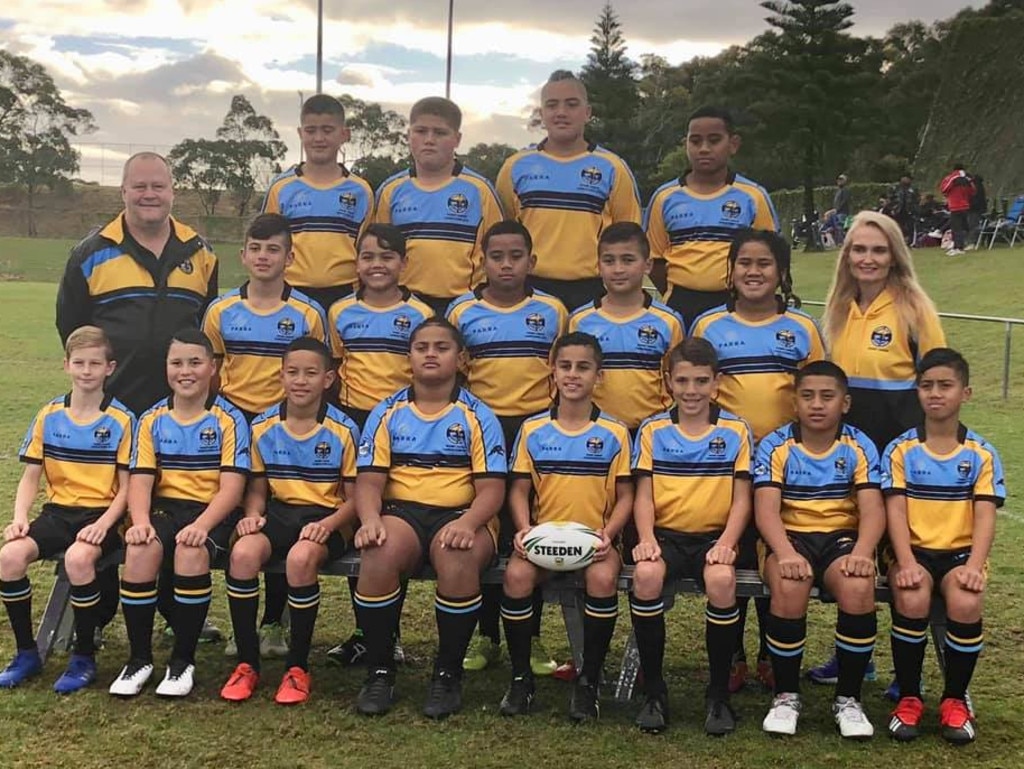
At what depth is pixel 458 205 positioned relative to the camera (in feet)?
15.3

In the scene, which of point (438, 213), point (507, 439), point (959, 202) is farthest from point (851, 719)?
point (959, 202)

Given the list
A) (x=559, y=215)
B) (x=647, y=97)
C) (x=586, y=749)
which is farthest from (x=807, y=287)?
(x=647, y=97)

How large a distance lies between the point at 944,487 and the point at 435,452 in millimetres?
1898

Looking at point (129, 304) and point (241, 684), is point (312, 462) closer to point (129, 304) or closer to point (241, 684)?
point (241, 684)

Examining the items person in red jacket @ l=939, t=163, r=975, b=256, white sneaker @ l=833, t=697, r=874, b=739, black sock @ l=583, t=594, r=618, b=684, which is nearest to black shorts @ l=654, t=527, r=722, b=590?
black sock @ l=583, t=594, r=618, b=684

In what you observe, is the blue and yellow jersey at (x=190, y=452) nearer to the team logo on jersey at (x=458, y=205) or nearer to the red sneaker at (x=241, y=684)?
the red sneaker at (x=241, y=684)

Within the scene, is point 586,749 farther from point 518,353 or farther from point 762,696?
point 518,353

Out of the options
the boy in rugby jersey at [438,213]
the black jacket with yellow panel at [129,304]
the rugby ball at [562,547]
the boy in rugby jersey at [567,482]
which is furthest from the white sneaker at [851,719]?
the black jacket with yellow panel at [129,304]

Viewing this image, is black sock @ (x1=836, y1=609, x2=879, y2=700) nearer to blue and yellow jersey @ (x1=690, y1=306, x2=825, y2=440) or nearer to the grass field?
the grass field

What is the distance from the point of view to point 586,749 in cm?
341

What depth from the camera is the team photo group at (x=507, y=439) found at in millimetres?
3639

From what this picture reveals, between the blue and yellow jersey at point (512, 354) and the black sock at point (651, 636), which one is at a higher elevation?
the blue and yellow jersey at point (512, 354)

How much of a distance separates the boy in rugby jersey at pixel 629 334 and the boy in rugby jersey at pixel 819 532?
563 millimetres

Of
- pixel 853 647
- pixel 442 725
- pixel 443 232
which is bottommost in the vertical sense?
pixel 442 725
